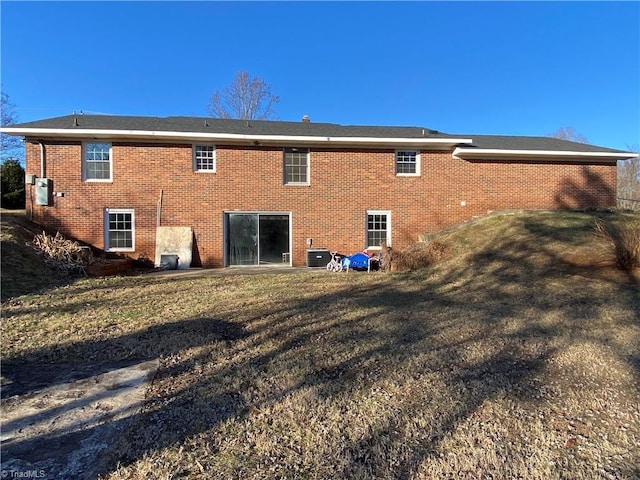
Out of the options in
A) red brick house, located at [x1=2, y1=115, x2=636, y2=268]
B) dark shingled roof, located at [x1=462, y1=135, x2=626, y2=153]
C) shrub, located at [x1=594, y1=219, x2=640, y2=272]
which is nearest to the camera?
shrub, located at [x1=594, y1=219, x2=640, y2=272]

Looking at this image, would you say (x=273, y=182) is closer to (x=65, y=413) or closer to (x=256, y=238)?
(x=256, y=238)

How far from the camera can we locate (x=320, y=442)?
286cm

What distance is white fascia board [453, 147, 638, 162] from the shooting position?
14703 mm

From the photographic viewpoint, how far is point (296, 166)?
14.5 m

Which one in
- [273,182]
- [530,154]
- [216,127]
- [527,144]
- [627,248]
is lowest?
[627,248]

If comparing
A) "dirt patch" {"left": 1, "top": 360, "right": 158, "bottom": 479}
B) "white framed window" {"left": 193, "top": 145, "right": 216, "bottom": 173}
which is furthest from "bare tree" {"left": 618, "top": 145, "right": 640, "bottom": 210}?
"dirt patch" {"left": 1, "top": 360, "right": 158, "bottom": 479}

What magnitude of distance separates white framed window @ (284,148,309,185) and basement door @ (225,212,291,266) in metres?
1.28

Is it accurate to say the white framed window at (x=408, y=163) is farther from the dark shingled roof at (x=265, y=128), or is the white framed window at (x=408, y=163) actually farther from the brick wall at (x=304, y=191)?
the dark shingled roof at (x=265, y=128)

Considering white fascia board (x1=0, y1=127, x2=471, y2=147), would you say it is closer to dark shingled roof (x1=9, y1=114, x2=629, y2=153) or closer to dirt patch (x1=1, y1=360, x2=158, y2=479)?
dark shingled roof (x1=9, y1=114, x2=629, y2=153)

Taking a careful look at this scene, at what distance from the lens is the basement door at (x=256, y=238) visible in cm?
1419

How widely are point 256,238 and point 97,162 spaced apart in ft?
18.5

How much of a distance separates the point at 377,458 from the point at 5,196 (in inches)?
1016

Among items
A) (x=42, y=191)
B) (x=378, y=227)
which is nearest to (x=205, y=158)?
(x=42, y=191)

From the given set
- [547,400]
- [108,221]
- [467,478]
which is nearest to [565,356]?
[547,400]
